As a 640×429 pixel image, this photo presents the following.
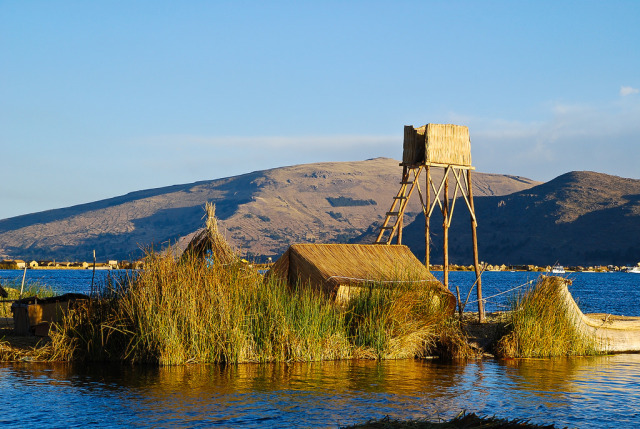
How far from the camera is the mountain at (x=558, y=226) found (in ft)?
476

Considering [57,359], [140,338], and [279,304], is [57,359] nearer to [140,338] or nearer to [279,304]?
[140,338]

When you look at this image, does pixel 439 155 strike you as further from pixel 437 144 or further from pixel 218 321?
pixel 218 321

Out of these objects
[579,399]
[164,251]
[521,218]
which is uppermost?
[521,218]

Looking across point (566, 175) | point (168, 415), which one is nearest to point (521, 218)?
point (566, 175)

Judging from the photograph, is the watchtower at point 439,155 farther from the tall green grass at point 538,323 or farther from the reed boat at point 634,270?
the reed boat at point 634,270

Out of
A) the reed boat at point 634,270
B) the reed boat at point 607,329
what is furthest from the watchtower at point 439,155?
the reed boat at point 634,270

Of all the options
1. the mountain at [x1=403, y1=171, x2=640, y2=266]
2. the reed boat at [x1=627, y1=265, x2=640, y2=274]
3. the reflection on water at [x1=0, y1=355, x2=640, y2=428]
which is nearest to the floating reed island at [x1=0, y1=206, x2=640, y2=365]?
the reflection on water at [x1=0, y1=355, x2=640, y2=428]

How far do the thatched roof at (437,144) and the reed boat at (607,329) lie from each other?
549cm

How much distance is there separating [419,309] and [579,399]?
5301 mm

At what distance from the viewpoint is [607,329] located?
2314 cm

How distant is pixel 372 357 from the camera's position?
65.2 ft

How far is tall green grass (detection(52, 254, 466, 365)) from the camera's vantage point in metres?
17.9

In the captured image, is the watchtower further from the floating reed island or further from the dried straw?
the dried straw

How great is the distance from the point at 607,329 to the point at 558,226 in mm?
130776
